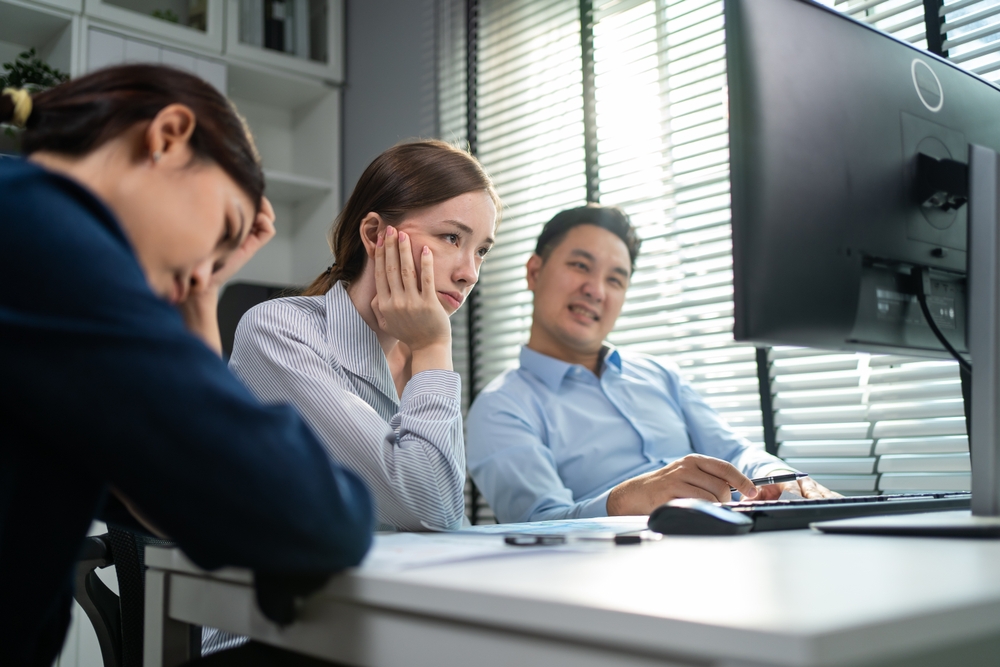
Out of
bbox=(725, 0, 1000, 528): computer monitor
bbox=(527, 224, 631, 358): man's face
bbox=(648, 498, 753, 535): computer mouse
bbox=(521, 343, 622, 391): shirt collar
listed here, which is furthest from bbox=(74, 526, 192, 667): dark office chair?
bbox=(527, 224, 631, 358): man's face

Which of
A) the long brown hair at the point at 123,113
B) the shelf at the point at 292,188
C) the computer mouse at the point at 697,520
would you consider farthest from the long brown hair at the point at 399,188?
the shelf at the point at 292,188

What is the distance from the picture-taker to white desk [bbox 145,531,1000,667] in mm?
375

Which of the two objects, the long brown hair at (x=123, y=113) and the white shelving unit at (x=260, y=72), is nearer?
the long brown hair at (x=123, y=113)

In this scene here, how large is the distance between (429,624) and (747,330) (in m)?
0.43

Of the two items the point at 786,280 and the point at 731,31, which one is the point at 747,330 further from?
the point at 731,31

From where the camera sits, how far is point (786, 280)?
79 centimetres

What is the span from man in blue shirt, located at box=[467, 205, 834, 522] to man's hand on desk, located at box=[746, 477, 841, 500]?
29 centimetres

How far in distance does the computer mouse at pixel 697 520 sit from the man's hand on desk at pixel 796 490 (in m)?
0.42

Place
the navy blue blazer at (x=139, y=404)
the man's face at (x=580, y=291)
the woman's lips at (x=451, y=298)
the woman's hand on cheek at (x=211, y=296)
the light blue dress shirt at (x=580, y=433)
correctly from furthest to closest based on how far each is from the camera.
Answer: the man's face at (x=580, y=291)
the light blue dress shirt at (x=580, y=433)
the woman's lips at (x=451, y=298)
the woman's hand on cheek at (x=211, y=296)
the navy blue blazer at (x=139, y=404)

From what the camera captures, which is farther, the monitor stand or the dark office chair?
the dark office chair

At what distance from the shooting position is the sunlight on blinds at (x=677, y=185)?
2205 mm

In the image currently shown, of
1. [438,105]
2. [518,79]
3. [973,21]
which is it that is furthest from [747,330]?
[438,105]

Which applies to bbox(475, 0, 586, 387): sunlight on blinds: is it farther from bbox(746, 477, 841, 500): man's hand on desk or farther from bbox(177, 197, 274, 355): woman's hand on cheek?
bbox(177, 197, 274, 355): woman's hand on cheek

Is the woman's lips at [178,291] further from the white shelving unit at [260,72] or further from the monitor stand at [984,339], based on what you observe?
the white shelving unit at [260,72]
